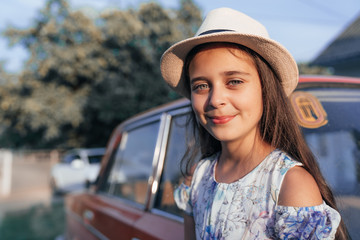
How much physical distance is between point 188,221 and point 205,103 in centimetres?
48

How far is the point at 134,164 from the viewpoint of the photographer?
9.21ft

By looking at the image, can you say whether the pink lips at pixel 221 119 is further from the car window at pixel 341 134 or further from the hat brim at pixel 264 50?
the car window at pixel 341 134

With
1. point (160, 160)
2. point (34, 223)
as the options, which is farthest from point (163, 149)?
point (34, 223)

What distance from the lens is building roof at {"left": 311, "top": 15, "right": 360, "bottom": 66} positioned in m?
12.3

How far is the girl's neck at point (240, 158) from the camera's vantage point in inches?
44.8

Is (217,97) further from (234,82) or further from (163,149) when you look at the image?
(163,149)

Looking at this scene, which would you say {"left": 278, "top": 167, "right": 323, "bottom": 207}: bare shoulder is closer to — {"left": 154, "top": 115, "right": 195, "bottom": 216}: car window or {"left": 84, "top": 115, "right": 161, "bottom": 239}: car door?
{"left": 154, "top": 115, "right": 195, "bottom": 216}: car window

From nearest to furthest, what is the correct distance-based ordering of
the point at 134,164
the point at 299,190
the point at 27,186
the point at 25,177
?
the point at 299,190, the point at 134,164, the point at 27,186, the point at 25,177

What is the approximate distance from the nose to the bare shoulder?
0.31 m

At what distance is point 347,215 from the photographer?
1.30 meters

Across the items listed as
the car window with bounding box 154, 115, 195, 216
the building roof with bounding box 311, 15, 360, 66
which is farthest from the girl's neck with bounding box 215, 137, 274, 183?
the building roof with bounding box 311, 15, 360, 66

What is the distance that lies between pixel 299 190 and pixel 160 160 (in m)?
1.36

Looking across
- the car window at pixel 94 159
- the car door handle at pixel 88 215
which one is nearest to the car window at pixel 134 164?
the car door handle at pixel 88 215

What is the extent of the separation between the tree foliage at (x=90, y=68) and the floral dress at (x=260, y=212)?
576 inches
